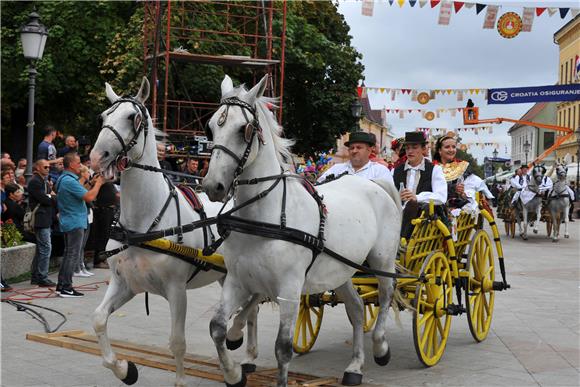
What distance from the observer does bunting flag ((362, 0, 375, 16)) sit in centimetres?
1883

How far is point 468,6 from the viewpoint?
65.5 ft

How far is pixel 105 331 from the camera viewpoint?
6004 millimetres

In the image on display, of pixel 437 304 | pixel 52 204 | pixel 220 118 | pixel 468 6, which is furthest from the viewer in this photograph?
pixel 468 6

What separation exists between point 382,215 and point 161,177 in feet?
6.63

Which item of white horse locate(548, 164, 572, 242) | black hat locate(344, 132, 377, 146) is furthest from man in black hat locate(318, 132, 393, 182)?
white horse locate(548, 164, 572, 242)

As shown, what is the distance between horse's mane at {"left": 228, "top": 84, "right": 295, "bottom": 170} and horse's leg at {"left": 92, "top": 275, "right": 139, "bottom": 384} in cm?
166

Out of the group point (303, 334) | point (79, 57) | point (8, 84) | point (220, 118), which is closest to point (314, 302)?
point (303, 334)

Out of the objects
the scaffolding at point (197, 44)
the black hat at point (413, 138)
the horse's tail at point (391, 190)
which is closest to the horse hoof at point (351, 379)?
the horse's tail at point (391, 190)

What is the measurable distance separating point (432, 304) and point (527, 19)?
51.6 ft

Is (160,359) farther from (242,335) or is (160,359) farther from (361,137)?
(361,137)

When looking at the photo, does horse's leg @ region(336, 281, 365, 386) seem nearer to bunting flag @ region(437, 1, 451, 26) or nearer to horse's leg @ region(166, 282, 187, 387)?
horse's leg @ region(166, 282, 187, 387)

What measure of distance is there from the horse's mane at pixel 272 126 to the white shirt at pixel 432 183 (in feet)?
7.10

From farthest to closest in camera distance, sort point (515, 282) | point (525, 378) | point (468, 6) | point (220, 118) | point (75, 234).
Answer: point (468, 6) → point (515, 282) → point (75, 234) → point (525, 378) → point (220, 118)

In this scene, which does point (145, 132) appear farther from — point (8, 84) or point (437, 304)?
point (8, 84)
